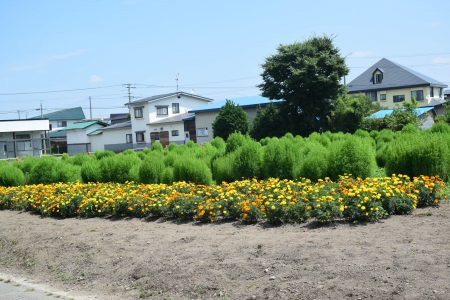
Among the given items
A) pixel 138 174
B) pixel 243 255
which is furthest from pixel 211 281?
pixel 138 174

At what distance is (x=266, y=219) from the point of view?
802 cm

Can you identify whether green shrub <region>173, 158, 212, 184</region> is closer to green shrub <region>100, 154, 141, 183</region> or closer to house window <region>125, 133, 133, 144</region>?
green shrub <region>100, 154, 141, 183</region>

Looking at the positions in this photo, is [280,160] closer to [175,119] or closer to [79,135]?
[175,119]

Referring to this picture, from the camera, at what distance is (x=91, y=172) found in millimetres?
15516

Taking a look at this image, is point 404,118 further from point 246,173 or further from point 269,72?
point 246,173

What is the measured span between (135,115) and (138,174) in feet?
145

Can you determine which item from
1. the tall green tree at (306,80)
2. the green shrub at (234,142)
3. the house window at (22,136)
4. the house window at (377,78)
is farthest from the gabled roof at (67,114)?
the green shrub at (234,142)

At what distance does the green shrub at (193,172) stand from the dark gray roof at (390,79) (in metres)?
45.8

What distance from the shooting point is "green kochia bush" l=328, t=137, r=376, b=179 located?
1023 centimetres

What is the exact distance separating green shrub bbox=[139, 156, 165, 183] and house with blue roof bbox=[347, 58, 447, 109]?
47.0 m

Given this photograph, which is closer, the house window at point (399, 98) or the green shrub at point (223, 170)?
the green shrub at point (223, 170)

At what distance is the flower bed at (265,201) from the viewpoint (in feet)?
24.0

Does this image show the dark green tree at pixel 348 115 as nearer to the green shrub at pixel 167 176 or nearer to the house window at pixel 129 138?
the green shrub at pixel 167 176

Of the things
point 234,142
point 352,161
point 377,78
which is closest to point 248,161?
point 234,142
